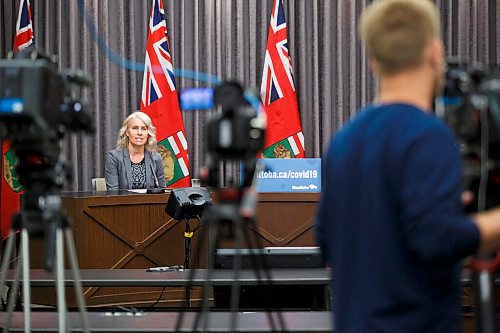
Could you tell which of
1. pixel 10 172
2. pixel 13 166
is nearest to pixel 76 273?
pixel 13 166

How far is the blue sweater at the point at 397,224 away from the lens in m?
1.46

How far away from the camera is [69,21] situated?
766 cm

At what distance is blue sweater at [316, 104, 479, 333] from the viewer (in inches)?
57.6

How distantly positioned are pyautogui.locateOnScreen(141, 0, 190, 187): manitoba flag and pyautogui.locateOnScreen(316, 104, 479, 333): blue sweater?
5.90m

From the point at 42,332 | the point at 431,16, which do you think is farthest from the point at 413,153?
the point at 42,332

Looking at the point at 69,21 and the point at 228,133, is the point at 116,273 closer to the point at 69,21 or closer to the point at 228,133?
the point at 228,133

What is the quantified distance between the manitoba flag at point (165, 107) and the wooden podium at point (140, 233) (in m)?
2.10

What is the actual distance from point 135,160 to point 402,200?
15.7ft

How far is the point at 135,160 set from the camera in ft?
20.1

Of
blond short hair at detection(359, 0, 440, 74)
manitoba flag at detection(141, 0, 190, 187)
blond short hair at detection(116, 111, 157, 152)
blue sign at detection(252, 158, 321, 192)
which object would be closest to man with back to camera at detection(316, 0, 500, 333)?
blond short hair at detection(359, 0, 440, 74)

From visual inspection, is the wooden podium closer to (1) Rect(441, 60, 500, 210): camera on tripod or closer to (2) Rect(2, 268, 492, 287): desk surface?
(2) Rect(2, 268, 492, 287): desk surface

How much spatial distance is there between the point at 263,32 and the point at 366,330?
6.45 m

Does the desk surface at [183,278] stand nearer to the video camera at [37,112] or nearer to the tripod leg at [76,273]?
the tripod leg at [76,273]

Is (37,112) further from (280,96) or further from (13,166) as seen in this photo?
(280,96)
